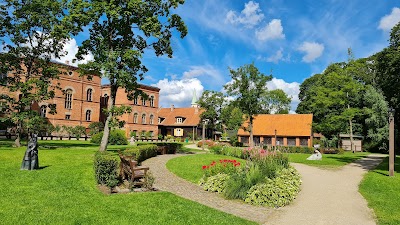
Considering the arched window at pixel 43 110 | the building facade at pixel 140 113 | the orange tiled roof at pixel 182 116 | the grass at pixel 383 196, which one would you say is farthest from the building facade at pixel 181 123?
the grass at pixel 383 196

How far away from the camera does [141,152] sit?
1738 centimetres

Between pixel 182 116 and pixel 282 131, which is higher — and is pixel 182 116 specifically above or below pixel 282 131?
above

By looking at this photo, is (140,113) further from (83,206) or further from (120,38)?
(83,206)

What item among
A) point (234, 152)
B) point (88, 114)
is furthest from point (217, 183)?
point (88, 114)

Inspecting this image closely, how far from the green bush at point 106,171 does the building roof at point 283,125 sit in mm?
36169

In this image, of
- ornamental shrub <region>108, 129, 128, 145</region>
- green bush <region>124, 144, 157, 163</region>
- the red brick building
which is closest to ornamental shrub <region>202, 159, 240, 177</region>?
green bush <region>124, 144, 157, 163</region>

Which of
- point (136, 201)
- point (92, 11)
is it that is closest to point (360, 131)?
point (92, 11)

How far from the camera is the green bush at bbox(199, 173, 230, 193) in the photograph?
1004cm

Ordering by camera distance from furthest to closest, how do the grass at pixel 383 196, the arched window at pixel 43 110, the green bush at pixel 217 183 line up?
the arched window at pixel 43 110
the green bush at pixel 217 183
the grass at pixel 383 196

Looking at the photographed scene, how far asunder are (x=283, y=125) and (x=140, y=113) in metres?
27.1

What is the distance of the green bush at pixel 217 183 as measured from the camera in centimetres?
1004

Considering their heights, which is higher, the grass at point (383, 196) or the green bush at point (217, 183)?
the green bush at point (217, 183)

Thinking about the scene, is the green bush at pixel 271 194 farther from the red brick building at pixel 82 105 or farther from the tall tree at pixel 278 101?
the tall tree at pixel 278 101

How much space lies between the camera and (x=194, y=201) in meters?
8.59
